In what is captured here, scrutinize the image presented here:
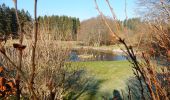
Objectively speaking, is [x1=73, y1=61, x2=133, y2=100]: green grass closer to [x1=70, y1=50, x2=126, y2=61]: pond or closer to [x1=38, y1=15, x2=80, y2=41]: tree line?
[x1=70, y1=50, x2=126, y2=61]: pond

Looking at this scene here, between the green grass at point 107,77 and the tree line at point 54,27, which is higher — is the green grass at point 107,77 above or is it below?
below

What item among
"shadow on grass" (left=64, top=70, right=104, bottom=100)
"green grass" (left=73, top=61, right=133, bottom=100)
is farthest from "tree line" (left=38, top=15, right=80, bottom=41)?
"green grass" (left=73, top=61, right=133, bottom=100)

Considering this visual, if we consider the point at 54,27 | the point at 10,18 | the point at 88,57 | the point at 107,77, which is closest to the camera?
the point at 10,18

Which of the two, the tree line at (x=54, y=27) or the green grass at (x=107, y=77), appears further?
the green grass at (x=107, y=77)

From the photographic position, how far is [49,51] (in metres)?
8.88

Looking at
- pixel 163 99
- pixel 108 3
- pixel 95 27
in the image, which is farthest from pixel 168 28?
pixel 95 27

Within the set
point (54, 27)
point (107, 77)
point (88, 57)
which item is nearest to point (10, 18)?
point (54, 27)

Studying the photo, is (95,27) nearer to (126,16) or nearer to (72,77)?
(72,77)

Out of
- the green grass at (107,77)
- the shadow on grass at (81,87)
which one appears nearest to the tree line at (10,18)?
the shadow on grass at (81,87)

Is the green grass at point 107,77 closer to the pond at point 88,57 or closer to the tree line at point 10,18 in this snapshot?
the pond at point 88,57

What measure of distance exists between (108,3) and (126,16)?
0.25 meters

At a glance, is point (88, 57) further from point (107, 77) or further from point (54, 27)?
point (54, 27)

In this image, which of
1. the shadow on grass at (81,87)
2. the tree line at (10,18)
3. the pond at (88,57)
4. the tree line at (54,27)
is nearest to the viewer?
the tree line at (10,18)

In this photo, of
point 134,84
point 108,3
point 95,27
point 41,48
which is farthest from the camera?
point 95,27
